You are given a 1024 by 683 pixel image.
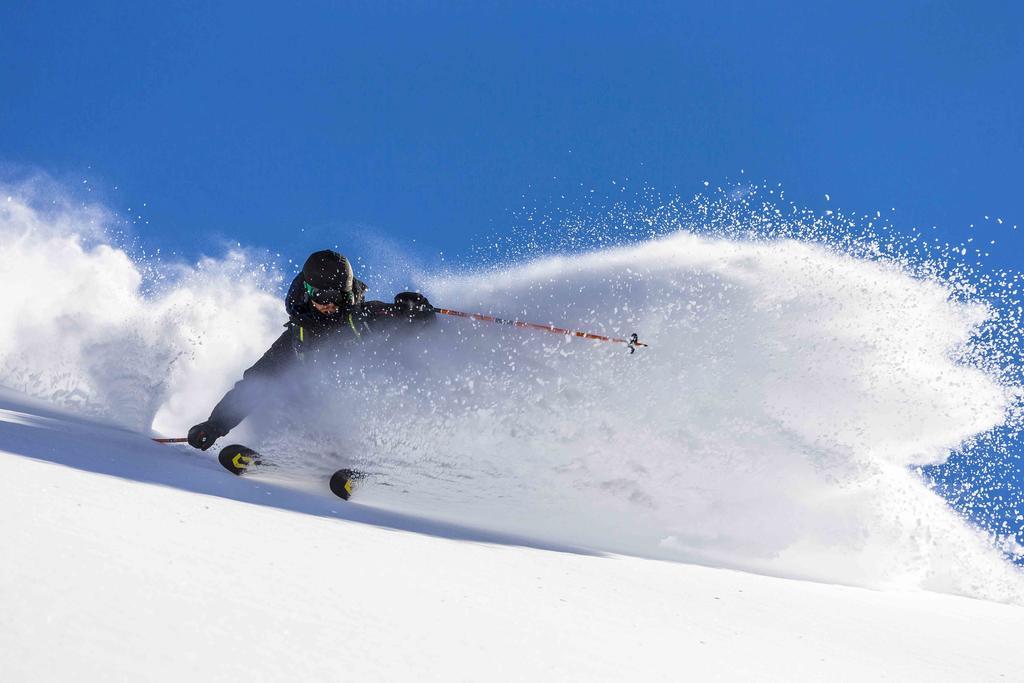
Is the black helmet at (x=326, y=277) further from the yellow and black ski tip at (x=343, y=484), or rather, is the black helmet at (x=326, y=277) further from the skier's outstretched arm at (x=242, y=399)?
the yellow and black ski tip at (x=343, y=484)

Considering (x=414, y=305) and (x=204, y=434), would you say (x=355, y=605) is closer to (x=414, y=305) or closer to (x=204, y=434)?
(x=204, y=434)

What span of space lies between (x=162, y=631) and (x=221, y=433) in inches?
202

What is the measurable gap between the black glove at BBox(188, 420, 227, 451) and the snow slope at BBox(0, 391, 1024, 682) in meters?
1.63

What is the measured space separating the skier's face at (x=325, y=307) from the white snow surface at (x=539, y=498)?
572 millimetres

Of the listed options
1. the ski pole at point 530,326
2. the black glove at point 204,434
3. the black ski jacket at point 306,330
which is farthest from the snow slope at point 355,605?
the ski pole at point 530,326

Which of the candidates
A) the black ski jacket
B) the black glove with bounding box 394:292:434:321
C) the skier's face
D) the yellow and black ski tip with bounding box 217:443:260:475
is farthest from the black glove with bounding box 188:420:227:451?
the black glove with bounding box 394:292:434:321

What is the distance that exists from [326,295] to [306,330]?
582 mm

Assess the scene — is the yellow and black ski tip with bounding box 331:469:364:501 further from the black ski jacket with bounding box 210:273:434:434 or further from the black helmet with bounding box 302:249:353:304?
the black helmet with bounding box 302:249:353:304

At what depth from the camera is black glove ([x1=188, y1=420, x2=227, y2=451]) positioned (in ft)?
21.3

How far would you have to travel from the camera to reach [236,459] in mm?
5637

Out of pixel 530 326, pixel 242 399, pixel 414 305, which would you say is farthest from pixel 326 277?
pixel 530 326

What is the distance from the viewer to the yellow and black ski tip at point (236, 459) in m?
5.63

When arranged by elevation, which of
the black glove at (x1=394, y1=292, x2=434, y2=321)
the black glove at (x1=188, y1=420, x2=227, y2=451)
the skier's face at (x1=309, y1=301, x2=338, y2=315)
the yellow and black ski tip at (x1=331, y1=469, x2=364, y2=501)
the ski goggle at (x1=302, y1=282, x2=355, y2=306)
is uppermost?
the black glove at (x1=394, y1=292, x2=434, y2=321)

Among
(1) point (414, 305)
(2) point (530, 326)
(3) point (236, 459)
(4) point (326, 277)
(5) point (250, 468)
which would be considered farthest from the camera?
(2) point (530, 326)
